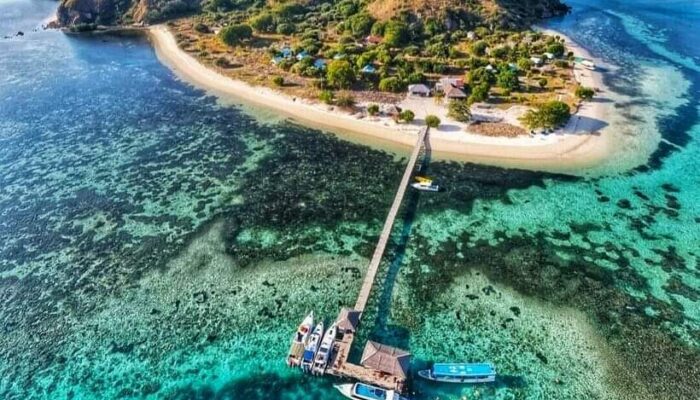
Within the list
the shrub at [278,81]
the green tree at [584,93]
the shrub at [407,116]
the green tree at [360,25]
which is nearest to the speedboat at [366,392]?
the shrub at [407,116]

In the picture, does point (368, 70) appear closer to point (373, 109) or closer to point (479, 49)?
point (373, 109)

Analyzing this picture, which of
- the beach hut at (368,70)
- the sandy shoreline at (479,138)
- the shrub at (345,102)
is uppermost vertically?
the beach hut at (368,70)

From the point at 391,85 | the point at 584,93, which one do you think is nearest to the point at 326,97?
the point at 391,85

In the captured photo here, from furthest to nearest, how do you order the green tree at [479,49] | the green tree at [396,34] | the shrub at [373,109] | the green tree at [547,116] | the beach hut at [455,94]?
the green tree at [396,34], the green tree at [479,49], the beach hut at [455,94], the shrub at [373,109], the green tree at [547,116]

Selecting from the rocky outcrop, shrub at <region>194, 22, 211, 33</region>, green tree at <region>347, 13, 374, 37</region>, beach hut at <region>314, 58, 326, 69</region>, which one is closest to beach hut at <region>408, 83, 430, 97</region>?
beach hut at <region>314, 58, 326, 69</region>

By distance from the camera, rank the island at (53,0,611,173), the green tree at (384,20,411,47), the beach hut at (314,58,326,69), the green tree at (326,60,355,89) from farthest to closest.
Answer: the green tree at (384,20,411,47) → the beach hut at (314,58,326,69) → the green tree at (326,60,355,89) → the island at (53,0,611,173)

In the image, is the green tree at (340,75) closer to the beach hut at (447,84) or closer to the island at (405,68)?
the island at (405,68)

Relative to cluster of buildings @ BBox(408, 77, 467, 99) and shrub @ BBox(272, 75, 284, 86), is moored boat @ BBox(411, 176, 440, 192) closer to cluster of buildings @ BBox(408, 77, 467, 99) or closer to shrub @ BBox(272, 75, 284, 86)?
cluster of buildings @ BBox(408, 77, 467, 99)
